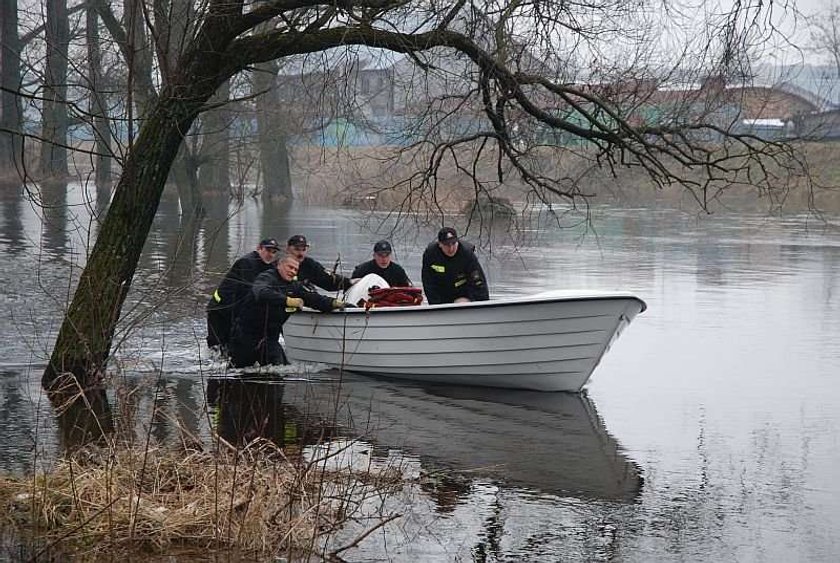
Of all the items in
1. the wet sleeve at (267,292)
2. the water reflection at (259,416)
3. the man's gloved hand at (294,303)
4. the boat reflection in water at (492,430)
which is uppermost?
the wet sleeve at (267,292)

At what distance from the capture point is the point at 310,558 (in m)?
7.02

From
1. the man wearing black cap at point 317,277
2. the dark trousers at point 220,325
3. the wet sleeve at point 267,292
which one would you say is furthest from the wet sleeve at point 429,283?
the dark trousers at point 220,325

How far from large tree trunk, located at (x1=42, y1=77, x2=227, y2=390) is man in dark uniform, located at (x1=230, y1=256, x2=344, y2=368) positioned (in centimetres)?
196

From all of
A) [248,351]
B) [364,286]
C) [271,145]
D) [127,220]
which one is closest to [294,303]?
[248,351]

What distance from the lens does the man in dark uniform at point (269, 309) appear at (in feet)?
44.1

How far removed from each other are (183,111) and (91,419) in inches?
103

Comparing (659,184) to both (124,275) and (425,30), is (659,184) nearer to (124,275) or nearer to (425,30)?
(425,30)

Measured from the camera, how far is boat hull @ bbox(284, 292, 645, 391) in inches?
505

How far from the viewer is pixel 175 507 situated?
7.28m

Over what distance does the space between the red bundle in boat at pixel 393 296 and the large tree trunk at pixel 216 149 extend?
11.2 meters

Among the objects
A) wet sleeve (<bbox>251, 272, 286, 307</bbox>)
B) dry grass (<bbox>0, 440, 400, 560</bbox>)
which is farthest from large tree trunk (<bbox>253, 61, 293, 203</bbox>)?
dry grass (<bbox>0, 440, 400, 560</bbox>)

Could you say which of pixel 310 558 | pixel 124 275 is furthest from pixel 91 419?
pixel 310 558

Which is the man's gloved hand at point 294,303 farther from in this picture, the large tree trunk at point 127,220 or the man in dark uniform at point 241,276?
the large tree trunk at point 127,220

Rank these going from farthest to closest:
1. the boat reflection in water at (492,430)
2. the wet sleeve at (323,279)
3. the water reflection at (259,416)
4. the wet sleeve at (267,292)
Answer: the wet sleeve at (323,279) < the wet sleeve at (267,292) < the water reflection at (259,416) < the boat reflection in water at (492,430)
